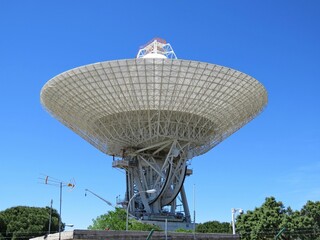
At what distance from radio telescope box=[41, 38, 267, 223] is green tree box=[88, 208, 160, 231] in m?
2.98

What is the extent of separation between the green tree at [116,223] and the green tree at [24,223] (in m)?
15.8

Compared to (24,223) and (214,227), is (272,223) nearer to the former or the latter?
(214,227)

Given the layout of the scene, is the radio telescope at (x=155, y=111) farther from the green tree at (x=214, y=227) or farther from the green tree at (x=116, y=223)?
the green tree at (x=214, y=227)

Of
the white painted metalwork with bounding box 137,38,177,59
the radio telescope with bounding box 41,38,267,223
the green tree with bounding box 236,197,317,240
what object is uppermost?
the white painted metalwork with bounding box 137,38,177,59

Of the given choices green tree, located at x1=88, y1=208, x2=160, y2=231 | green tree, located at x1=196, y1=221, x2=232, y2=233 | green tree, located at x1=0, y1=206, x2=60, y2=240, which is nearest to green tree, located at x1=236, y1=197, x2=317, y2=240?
green tree, located at x1=88, y1=208, x2=160, y2=231

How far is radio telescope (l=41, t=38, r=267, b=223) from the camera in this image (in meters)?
63.2

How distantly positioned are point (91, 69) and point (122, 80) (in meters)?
4.19

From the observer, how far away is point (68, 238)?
39.2 m

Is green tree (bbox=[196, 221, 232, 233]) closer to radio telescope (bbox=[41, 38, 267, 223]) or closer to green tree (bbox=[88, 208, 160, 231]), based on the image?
radio telescope (bbox=[41, 38, 267, 223])

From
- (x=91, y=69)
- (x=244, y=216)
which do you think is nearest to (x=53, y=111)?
(x=91, y=69)

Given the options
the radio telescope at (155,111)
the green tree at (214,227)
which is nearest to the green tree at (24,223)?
the radio telescope at (155,111)

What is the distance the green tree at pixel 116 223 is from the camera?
237 feet

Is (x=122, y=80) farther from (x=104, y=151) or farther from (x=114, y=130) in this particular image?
(x=104, y=151)

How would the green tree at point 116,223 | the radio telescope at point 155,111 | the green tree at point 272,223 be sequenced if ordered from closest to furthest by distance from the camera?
the radio telescope at point 155,111
the green tree at point 116,223
the green tree at point 272,223
